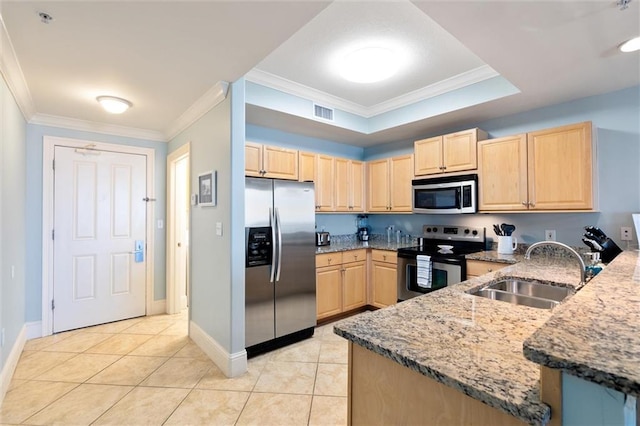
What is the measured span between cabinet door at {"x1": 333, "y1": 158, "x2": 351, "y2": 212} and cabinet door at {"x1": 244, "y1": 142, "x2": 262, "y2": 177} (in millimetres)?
1115

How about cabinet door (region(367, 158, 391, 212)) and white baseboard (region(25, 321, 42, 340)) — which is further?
cabinet door (region(367, 158, 391, 212))

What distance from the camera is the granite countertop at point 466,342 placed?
0.72 meters

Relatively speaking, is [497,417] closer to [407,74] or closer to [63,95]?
[407,74]

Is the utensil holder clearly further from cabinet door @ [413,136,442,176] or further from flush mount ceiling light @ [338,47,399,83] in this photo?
flush mount ceiling light @ [338,47,399,83]

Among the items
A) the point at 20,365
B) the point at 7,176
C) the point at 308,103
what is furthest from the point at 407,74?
the point at 20,365

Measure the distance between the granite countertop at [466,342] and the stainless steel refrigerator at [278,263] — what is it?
5.66 ft

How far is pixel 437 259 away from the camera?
125 inches

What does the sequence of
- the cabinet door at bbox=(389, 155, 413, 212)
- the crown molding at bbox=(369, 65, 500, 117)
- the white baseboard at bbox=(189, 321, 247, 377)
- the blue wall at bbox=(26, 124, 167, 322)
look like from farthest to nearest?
the cabinet door at bbox=(389, 155, 413, 212), the blue wall at bbox=(26, 124, 167, 322), the crown molding at bbox=(369, 65, 500, 117), the white baseboard at bbox=(189, 321, 247, 377)

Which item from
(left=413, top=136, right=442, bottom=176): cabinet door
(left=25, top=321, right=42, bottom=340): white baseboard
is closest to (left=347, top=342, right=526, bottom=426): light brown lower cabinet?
(left=413, top=136, right=442, bottom=176): cabinet door

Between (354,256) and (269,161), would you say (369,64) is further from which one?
(354,256)

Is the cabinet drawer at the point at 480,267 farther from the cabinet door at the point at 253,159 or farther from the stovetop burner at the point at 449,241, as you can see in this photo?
the cabinet door at the point at 253,159

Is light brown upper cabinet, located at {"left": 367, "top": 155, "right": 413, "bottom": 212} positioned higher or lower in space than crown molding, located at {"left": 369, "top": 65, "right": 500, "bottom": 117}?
lower

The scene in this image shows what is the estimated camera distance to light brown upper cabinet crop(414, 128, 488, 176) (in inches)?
129

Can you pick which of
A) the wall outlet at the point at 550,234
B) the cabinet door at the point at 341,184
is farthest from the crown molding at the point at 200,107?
the wall outlet at the point at 550,234
